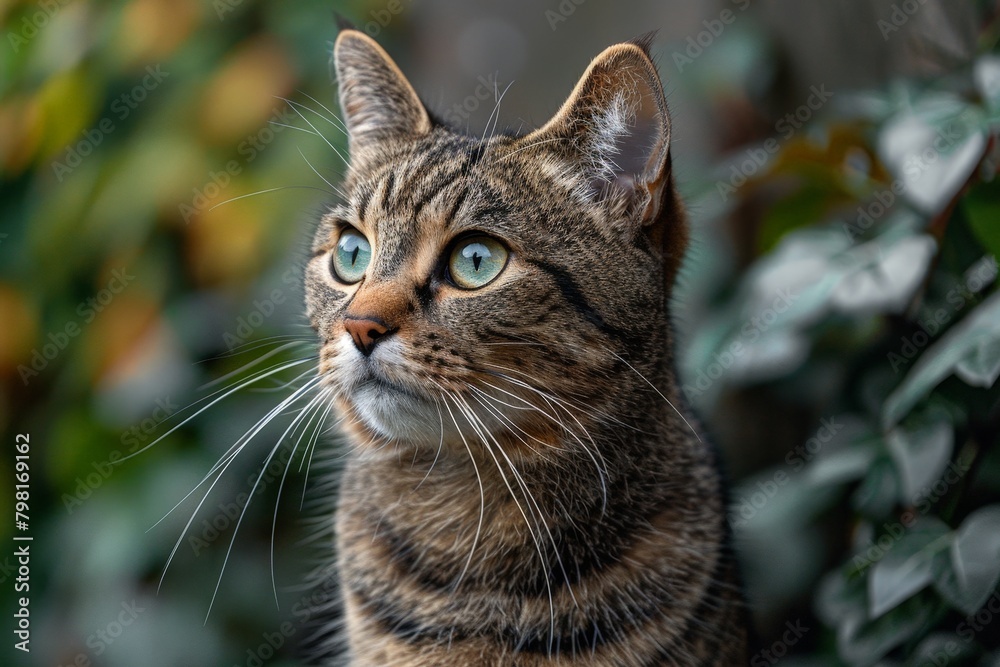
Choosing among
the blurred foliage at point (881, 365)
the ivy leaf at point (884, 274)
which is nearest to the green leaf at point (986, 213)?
the blurred foliage at point (881, 365)

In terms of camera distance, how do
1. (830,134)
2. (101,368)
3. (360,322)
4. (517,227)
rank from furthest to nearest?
(101,368), (830,134), (517,227), (360,322)

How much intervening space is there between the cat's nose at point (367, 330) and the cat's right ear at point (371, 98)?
1.45ft

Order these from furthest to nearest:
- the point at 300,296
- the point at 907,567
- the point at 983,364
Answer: the point at 300,296 → the point at 907,567 → the point at 983,364

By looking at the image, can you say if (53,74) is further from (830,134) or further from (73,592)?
(830,134)

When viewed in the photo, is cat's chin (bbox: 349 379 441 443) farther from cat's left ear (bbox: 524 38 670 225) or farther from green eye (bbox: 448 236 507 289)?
cat's left ear (bbox: 524 38 670 225)

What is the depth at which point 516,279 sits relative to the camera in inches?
42.9

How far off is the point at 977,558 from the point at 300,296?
108cm

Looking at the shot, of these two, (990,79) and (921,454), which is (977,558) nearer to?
(921,454)

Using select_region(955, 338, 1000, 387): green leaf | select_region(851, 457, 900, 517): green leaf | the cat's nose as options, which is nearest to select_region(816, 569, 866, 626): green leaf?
select_region(851, 457, 900, 517): green leaf

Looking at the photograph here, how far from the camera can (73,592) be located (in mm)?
2039

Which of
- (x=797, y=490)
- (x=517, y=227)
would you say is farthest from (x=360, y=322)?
(x=797, y=490)

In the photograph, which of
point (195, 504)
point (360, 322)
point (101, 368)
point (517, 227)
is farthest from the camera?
point (101, 368)

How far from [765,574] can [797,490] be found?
23cm

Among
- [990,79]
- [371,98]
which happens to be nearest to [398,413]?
[371,98]
